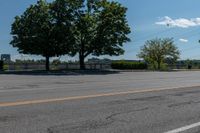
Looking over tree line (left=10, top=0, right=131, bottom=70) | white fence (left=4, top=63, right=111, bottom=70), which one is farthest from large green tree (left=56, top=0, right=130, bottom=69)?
white fence (left=4, top=63, right=111, bottom=70)

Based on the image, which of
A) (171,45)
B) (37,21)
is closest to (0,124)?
(37,21)

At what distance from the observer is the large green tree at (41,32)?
174ft

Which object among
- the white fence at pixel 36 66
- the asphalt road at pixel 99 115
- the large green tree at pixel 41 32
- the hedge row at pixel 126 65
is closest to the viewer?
the asphalt road at pixel 99 115

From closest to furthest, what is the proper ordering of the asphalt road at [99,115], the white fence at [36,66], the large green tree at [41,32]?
the asphalt road at [99,115] < the large green tree at [41,32] < the white fence at [36,66]

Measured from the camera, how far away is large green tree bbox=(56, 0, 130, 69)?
55469mm

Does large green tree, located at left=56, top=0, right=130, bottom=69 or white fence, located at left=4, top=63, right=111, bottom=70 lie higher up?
large green tree, located at left=56, top=0, right=130, bottom=69

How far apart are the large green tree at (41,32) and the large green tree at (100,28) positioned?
152 centimetres

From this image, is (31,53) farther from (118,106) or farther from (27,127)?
(27,127)

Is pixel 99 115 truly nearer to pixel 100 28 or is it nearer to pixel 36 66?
pixel 100 28

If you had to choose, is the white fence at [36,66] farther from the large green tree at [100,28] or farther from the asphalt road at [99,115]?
the asphalt road at [99,115]

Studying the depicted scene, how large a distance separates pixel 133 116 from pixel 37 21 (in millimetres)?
42763

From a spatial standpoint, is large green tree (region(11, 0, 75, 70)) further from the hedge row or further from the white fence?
the hedge row

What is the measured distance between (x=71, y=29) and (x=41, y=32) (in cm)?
336

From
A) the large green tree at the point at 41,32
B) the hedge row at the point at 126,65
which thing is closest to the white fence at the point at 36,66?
the hedge row at the point at 126,65
